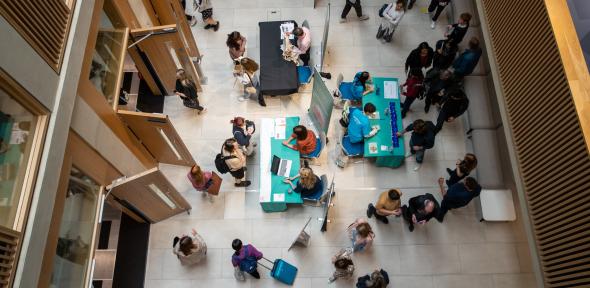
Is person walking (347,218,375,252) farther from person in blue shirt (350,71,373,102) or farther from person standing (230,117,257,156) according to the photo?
person in blue shirt (350,71,373,102)

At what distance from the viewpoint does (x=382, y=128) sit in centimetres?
796

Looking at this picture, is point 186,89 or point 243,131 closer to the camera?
point 243,131

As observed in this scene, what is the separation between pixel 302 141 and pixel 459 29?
408 centimetres

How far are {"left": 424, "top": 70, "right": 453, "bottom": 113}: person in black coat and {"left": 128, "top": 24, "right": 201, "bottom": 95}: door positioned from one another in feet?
15.8

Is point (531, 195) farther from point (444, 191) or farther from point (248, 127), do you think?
point (248, 127)

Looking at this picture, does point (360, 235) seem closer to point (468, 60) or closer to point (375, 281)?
point (375, 281)

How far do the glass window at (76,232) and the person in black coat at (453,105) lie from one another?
19.8ft

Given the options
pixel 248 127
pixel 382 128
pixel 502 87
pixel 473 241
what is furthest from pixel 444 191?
pixel 248 127

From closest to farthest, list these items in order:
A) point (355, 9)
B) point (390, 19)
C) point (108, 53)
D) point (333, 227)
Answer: point (108, 53) < point (333, 227) < point (390, 19) < point (355, 9)

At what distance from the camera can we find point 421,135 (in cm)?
742

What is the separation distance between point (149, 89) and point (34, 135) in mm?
5147

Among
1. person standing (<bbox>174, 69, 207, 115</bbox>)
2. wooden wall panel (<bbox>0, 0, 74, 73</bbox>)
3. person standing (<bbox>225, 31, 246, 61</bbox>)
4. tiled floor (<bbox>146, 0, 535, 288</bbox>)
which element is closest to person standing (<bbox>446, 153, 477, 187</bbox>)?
tiled floor (<bbox>146, 0, 535, 288</bbox>)

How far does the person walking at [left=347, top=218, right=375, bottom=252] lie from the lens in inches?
262

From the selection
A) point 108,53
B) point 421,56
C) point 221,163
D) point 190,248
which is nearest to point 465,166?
point 421,56
